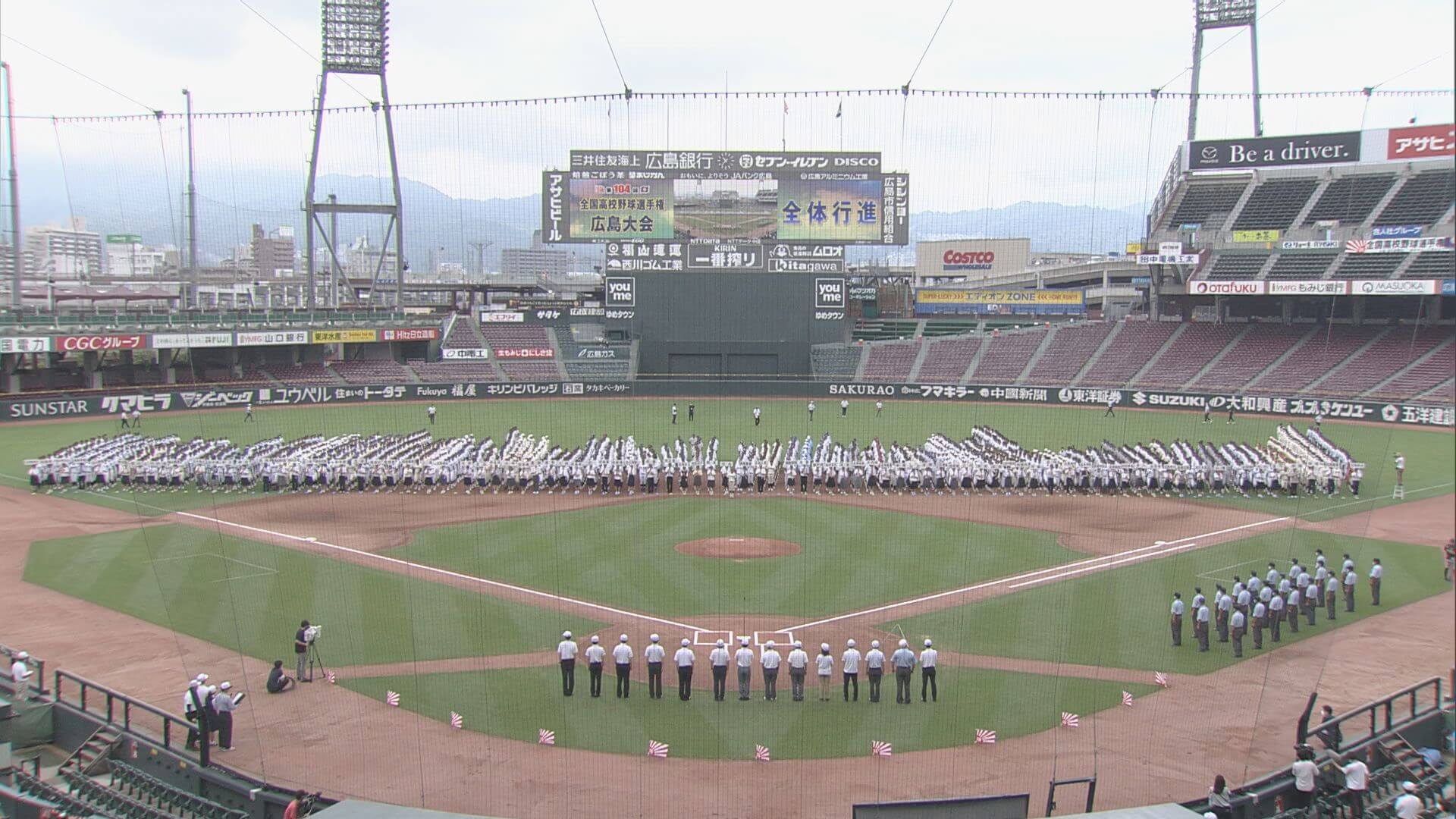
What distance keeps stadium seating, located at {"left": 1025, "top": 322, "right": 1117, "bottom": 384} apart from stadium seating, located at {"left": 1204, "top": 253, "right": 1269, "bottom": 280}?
5856 millimetres

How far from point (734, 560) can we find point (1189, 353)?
3295 centimetres

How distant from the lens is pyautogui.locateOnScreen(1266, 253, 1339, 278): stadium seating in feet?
136

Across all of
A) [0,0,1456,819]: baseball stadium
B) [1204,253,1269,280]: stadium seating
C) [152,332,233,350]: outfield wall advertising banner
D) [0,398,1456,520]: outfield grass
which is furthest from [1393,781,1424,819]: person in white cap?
[152,332,233,350]: outfield wall advertising banner

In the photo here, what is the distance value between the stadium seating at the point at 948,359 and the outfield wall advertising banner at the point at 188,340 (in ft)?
106

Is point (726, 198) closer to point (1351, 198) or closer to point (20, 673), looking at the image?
point (1351, 198)

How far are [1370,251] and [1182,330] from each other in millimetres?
8497

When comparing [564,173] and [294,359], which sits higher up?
[564,173]

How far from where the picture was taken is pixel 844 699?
41.5ft

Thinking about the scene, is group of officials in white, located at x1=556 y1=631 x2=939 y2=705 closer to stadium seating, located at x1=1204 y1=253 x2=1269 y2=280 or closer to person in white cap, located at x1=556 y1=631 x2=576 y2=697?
person in white cap, located at x1=556 y1=631 x2=576 y2=697

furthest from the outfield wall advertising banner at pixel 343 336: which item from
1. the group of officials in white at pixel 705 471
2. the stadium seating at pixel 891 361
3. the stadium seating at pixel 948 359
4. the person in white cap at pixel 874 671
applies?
the person in white cap at pixel 874 671

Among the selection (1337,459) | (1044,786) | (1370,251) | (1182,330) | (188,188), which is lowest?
(1044,786)

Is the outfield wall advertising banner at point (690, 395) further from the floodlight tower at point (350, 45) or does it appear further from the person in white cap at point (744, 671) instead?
the person in white cap at point (744, 671)

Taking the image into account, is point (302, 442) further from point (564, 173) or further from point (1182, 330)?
point (1182, 330)

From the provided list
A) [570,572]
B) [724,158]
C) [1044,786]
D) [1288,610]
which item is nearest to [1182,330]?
[724,158]
